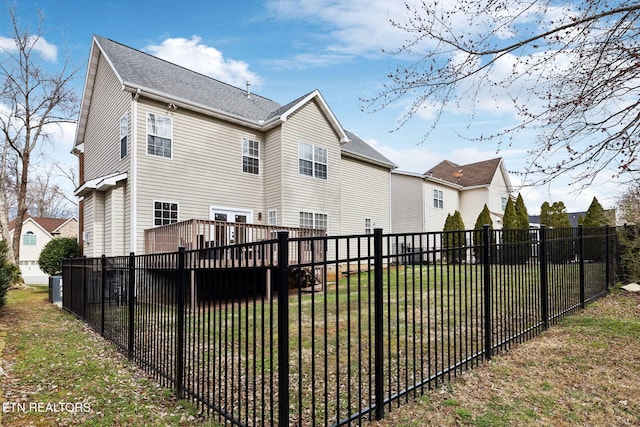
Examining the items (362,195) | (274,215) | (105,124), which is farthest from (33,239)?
(362,195)

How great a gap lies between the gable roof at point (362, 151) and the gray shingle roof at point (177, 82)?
417 centimetres

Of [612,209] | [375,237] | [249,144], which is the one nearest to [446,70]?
[375,237]

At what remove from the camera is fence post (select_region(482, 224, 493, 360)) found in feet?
14.6

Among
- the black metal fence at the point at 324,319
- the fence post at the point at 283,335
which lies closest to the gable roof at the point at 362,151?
the black metal fence at the point at 324,319

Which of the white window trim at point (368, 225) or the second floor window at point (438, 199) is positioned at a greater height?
the second floor window at point (438, 199)

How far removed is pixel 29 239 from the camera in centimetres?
3378

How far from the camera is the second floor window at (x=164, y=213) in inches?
433

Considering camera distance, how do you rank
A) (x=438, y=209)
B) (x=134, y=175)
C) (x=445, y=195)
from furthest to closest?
(x=445, y=195) < (x=438, y=209) < (x=134, y=175)

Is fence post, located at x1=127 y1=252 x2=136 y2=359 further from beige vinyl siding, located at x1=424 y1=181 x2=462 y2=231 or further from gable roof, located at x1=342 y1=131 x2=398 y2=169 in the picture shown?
beige vinyl siding, located at x1=424 y1=181 x2=462 y2=231

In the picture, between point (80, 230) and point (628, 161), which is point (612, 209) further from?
point (80, 230)

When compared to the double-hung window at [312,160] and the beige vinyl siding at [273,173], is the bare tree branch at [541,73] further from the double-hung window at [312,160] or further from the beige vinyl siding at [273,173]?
the double-hung window at [312,160]

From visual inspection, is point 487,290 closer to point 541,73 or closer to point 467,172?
point 541,73

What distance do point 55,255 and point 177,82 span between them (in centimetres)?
884

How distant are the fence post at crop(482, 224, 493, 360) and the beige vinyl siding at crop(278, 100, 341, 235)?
365 inches
